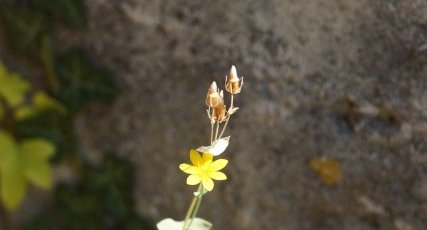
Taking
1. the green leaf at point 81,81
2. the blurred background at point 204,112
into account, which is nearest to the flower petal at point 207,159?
the blurred background at point 204,112

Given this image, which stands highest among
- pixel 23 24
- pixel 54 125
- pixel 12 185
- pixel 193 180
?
pixel 23 24

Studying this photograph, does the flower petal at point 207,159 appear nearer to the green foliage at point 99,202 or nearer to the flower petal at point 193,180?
the flower petal at point 193,180

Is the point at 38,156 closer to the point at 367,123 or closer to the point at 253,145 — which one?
the point at 253,145

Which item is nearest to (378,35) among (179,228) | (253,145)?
(253,145)

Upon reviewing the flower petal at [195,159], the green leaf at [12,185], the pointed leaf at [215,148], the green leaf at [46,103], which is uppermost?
the green leaf at [46,103]

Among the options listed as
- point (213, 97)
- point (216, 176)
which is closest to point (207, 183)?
point (216, 176)

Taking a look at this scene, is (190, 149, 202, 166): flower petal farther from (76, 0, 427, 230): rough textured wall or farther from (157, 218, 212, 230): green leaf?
(76, 0, 427, 230): rough textured wall

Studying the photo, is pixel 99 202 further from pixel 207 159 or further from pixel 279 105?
pixel 207 159
